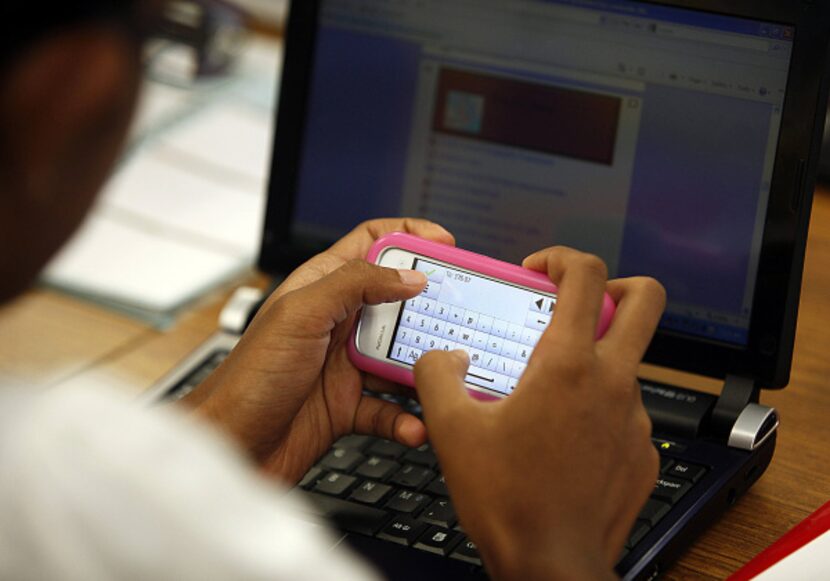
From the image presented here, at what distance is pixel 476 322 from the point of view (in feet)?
2.60

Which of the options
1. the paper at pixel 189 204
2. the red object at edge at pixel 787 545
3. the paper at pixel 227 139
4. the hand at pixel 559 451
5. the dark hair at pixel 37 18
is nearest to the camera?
the dark hair at pixel 37 18

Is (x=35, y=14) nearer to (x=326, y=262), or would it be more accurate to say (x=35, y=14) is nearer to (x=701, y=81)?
(x=326, y=262)

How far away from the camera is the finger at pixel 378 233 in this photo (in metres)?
0.83

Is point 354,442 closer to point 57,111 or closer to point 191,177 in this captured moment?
point 57,111

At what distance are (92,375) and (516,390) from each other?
0.46 meters

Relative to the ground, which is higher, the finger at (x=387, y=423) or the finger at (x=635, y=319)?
the finger at (x=635, y=319)

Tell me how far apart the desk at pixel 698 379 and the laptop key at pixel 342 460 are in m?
0.19

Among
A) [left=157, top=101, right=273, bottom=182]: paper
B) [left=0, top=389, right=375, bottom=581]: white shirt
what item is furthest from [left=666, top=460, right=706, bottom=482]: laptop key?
[left=157, top=101, right=273, bottom=182]: paper

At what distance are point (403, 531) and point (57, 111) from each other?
418mm

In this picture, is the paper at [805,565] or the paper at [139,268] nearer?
the paper at [805,565]

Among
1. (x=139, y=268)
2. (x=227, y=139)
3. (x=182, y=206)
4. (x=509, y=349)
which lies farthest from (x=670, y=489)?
(x=227, y=139)

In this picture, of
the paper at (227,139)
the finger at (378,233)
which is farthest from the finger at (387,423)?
the paper at (227,139)

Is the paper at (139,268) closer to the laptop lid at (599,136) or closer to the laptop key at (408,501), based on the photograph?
the laptop lid at (599,136)

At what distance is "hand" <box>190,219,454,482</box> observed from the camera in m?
0.78
